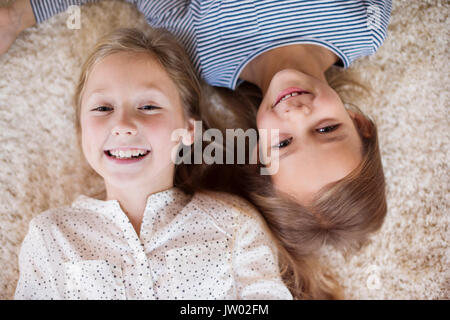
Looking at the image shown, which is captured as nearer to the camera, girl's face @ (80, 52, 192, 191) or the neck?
girl's face @ (80, 52, 192, 191)

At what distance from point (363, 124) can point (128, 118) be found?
0.62 m

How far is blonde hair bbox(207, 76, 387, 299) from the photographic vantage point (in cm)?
105

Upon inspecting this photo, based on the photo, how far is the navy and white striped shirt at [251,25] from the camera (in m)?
1.08

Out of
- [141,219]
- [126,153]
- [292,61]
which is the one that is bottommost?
[141,219]

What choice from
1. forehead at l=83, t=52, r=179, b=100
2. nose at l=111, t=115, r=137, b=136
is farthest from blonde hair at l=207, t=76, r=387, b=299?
nose at l=111, t=115, r=137, b=136

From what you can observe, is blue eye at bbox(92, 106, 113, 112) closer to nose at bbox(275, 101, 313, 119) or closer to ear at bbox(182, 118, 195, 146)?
ear at bbox(182, 118, 195, 146)

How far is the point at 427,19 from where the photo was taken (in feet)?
3.81

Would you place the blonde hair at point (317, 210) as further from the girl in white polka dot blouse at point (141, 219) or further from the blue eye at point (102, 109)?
the blue eye at point (102, 109)

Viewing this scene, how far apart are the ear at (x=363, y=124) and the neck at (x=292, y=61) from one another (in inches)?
5.4

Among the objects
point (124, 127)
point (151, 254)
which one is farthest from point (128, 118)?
point (151, 254)

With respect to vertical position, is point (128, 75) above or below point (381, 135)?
above

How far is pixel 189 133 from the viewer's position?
1.08 m

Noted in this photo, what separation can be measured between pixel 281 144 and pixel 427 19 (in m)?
0.58

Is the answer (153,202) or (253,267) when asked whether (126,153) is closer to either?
(153,202)
